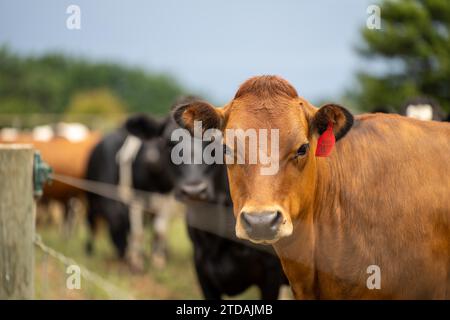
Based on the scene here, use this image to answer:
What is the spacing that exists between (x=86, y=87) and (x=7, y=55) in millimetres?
6366

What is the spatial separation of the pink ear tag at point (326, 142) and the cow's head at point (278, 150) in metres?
0.02

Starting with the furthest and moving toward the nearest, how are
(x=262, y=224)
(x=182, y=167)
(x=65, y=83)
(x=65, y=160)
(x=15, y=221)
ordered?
1. (x=65, y=83)
2. (x=65, y=160)
3. (x=182, y=167)
4. (x=15, y=221)
5. (x=262, y=224)

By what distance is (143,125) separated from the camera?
7469 mm

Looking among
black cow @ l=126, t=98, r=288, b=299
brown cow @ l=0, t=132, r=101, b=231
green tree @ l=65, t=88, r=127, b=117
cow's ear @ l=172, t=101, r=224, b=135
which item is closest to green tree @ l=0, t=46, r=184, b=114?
green tree @ l=65, t=88, r=127, b=117

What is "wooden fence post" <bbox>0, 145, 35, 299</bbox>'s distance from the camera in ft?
12.6

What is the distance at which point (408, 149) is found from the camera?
3727 millimetres

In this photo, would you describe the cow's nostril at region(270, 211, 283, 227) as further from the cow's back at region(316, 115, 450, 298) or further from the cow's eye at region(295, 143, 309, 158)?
the cow's back at region(316, 115, 450, 298)

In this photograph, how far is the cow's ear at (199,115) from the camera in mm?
3605

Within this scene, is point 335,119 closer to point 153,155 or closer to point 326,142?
point 326,142

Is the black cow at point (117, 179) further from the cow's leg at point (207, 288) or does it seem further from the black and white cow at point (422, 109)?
the cow's leg at point (207, 288)

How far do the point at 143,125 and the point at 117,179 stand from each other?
2.66 metres

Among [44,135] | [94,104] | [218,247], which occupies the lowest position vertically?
[218,247]

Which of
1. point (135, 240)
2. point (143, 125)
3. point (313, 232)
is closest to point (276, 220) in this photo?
point (313, 232)

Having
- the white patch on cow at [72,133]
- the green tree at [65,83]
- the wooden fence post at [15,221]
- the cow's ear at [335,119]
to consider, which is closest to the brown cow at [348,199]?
the cow's ear at [335,119]
